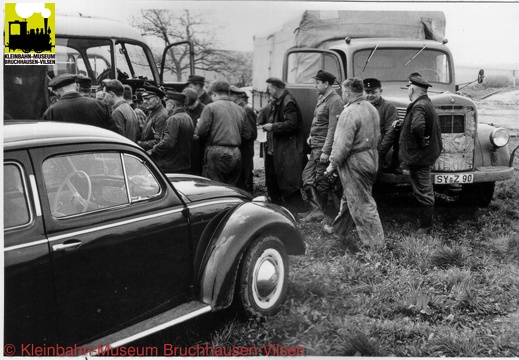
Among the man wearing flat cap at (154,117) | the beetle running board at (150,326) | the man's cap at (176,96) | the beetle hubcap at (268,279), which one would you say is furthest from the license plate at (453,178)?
the beetle running board at (150,326)

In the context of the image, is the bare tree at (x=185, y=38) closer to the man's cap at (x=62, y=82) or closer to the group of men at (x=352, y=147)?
the man's cap at (x=62, y=82)

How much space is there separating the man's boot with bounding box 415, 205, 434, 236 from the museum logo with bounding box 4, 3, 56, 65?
3.37 m

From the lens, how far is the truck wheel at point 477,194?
594 cm

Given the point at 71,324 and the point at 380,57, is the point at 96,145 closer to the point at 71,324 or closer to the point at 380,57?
the point at 71,324

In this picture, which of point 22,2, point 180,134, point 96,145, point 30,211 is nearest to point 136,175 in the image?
point 96,145

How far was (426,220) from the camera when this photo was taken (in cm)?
504

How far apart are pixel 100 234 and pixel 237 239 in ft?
2.86

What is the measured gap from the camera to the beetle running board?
2.60 metres

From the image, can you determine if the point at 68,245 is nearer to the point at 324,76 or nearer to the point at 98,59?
the point at 324,76

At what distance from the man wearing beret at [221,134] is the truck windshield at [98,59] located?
62.0 inches

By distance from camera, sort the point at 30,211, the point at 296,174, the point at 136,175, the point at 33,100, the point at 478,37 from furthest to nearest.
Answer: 1. the point at 296,174
2. the point at 33,100
3. the point at 478,37
4. the point at 136,175
5. the point at 30,211

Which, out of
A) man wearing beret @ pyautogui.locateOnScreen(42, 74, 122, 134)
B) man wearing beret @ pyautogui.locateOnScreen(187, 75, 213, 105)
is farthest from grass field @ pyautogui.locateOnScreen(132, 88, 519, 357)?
man wearing beret @ pyautogui.locateOnScreen(187, 75, 213, 105)

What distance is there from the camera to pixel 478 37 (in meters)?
4.49

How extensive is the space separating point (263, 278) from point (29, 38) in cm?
198
